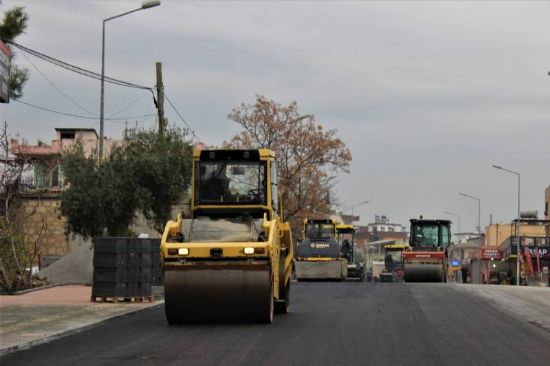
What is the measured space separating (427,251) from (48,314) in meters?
26.7

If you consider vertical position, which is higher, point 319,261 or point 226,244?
point 226,244

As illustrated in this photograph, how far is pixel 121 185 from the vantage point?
3105cm

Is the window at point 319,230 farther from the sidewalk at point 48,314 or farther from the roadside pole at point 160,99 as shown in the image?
the sidewalk at point 48,314

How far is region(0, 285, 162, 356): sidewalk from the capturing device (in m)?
15.2

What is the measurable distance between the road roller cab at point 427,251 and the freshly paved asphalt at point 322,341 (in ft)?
66.1

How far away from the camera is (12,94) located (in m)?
21.2

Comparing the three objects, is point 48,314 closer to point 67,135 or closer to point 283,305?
point 283,305

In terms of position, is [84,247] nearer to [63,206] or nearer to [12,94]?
[63,206]

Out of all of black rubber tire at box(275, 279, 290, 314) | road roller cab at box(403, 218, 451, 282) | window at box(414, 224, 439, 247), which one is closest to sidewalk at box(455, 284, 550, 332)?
black rubber tire at box(275, 279, 290, 314)

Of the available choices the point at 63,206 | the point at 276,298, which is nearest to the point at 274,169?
the point at 276,298

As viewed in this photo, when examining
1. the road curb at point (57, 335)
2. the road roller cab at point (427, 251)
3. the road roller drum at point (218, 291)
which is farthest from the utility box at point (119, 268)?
the road roller cab at point (427, 251)

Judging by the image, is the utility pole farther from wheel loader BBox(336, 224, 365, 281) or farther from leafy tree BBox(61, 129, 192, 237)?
wheel loader BBox(336, 224, 365, 281)

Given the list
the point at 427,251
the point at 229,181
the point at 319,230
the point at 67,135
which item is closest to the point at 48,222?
the point at 319,230

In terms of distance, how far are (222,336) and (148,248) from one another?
960cm
